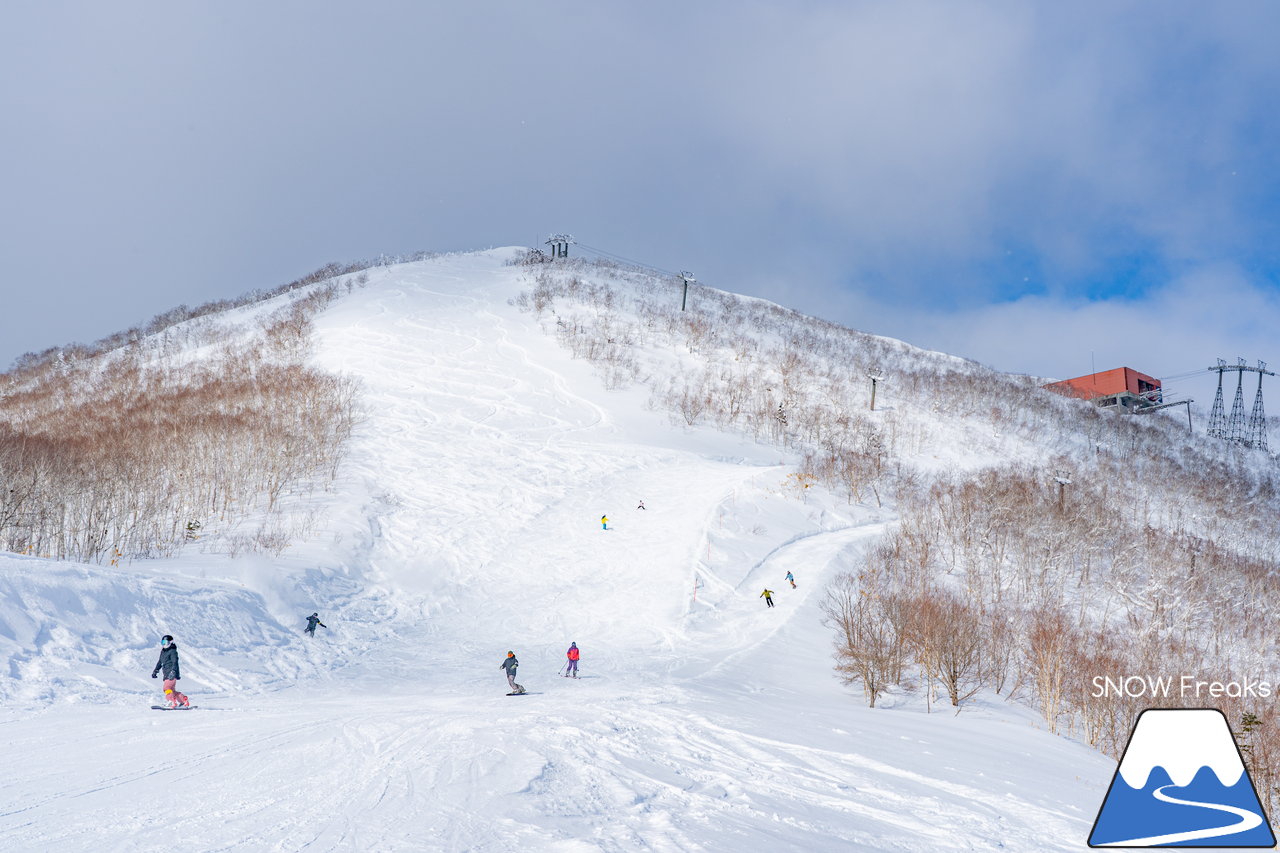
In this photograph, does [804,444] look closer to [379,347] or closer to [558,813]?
[379,347]

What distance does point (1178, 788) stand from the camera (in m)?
7.11

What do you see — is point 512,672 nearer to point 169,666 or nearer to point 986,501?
point 169,666

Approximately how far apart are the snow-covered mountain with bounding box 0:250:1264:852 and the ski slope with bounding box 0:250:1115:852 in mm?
87

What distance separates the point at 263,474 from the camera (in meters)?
36.0

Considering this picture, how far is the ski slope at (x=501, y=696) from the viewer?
8094mm

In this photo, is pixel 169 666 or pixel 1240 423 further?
pixel 1240 423

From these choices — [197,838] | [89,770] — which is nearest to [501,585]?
[89,770]

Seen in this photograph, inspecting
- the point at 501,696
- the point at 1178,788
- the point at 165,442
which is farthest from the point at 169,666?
the point at 165,442

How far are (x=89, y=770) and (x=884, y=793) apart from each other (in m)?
11.3

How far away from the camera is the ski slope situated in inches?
319

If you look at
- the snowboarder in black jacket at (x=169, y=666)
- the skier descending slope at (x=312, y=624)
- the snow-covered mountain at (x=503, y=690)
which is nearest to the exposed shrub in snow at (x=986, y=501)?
the snow-covered mountain at (x=503, y=690)

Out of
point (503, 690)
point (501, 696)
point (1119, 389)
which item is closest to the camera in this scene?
point (501, 696)

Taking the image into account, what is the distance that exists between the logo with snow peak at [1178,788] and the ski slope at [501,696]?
2579 mm

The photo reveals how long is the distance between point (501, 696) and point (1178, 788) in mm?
13837
